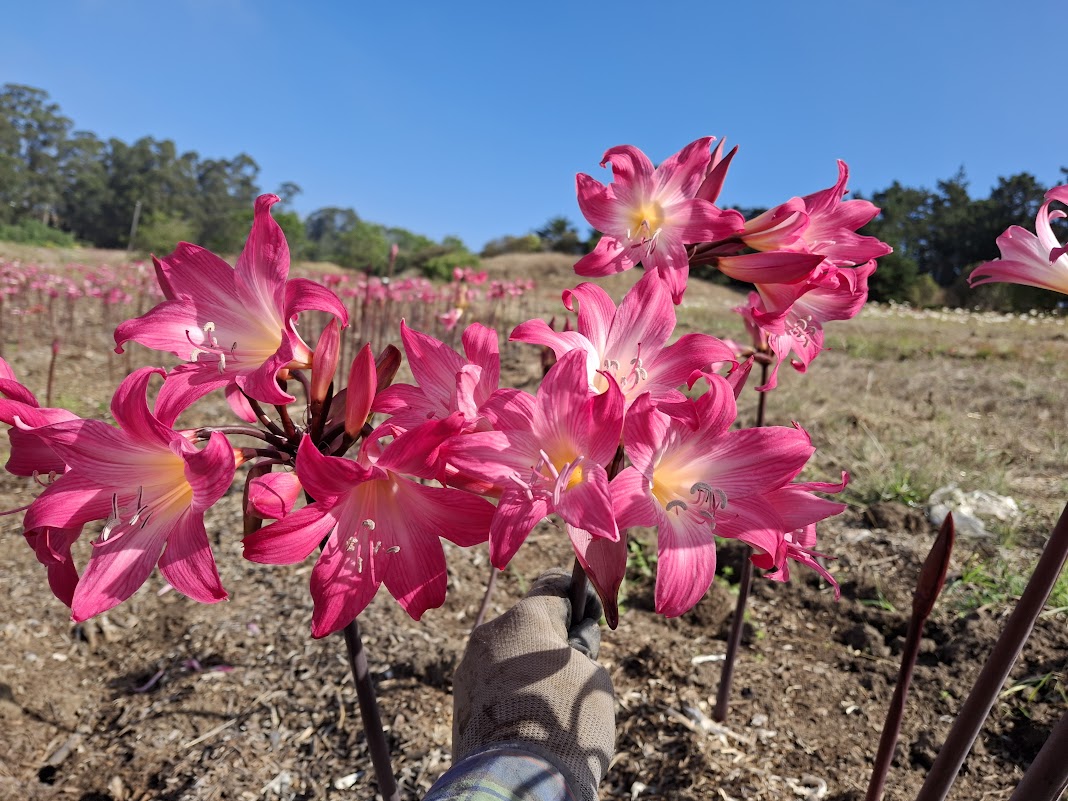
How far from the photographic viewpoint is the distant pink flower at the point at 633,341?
1.04m

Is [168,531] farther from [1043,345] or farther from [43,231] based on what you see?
[43,231]

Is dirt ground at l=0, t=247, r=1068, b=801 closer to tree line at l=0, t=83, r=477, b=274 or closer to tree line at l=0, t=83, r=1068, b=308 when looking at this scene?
tree line at l=0, t=83, r=1068, b=308

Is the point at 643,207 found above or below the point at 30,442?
above

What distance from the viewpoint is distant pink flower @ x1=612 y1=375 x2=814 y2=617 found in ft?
2.96

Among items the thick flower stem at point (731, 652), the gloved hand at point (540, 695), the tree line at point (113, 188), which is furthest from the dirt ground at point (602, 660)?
the tree line at point (113, 188)

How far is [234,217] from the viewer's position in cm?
6397

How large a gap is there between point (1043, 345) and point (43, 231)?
55445mm

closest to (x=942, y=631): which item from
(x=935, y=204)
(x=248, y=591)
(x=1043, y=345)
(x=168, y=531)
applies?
(x=168, y=531)

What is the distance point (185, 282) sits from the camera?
3.62 feet

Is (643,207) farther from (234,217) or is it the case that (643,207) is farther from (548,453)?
(234,217)

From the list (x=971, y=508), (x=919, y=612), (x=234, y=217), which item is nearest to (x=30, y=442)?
(x=919, y=612)

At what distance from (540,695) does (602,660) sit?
1424 millimetres

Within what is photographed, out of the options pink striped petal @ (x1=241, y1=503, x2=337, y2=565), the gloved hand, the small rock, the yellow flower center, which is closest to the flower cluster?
pink striped petal @ (x1=241, y1=503, x2=337, y2=565)

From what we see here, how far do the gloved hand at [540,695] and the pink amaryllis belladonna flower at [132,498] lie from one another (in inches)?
28.8
